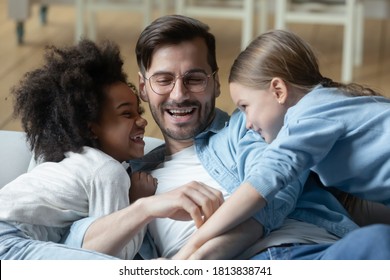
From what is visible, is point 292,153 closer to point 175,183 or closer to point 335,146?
point 335,146

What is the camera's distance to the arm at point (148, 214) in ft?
5.65

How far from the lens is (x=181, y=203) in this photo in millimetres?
1717

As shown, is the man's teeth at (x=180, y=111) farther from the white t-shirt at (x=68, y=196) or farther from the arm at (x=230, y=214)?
the arm at (x=230, y=214)

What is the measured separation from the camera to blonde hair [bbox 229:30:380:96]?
188 centimetres

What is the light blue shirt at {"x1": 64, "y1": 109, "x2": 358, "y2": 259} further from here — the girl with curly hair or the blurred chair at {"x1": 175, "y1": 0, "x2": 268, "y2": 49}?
the blurred chair at {"x1": 175, "y1": 0, "x2": 268, "y2": 49}

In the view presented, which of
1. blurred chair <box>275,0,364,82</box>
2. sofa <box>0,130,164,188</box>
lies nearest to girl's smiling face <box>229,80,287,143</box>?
sofa <box>0,130,164,188</box>

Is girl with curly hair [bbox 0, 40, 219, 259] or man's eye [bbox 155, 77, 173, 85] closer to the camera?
girl with curly hair [bbox 0, 40, 219, 259]

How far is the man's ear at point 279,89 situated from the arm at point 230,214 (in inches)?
10.7

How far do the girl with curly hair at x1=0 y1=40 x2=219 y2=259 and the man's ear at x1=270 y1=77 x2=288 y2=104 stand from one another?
30 centimetres

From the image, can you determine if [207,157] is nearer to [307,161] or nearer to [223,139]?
[223,139]

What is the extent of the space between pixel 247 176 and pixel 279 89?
23 centimetres

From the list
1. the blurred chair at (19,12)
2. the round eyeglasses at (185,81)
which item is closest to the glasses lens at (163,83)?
the round eyeglasses at (185,81)

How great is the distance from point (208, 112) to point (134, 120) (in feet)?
0.59
